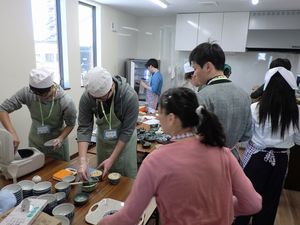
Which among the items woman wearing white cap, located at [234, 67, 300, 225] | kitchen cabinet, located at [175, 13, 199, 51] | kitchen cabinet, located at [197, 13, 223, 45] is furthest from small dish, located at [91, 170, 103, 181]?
kitchen cabinet, located at [175, 13, 199, 51]

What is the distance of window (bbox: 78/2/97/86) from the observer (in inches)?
157

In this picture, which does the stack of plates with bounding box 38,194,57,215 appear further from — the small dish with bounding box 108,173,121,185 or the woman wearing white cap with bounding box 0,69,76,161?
the woman wearing white cap with bounding box 0,69,76,161

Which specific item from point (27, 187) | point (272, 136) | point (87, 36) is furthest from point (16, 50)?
point (272, 136)

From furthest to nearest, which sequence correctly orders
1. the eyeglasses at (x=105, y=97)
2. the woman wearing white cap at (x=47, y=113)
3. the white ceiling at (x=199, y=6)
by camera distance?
the white ceiling at (x=199, y=6)
the woman wearing white cap at (x=47, y=113)
the eyeglasses at (x=105, y=97)

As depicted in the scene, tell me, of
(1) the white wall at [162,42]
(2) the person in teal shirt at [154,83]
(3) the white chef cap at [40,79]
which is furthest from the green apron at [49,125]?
(1) the white wall at [162,42]

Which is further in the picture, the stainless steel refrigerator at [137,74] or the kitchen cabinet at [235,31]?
the stainless steel refrigerator at [137,74]

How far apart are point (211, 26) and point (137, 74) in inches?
68.8

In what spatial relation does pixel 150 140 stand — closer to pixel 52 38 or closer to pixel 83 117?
pixel 83 117

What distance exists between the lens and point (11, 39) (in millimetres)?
2613

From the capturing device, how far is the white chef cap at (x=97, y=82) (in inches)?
57.1

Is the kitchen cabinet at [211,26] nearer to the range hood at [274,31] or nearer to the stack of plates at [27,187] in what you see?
the range hood at [274,31]

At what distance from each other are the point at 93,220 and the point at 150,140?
4.29 feet

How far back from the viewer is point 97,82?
145 cm

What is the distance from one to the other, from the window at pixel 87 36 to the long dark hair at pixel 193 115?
3.39 m
